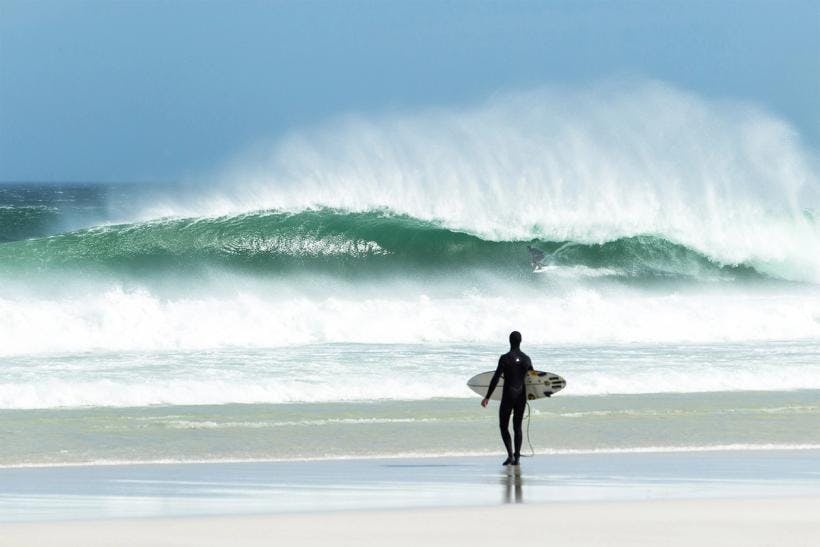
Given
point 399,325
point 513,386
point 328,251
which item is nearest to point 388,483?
point 513,386

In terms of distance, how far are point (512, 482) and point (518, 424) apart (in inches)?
42.5

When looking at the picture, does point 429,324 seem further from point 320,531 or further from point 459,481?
point 320,531

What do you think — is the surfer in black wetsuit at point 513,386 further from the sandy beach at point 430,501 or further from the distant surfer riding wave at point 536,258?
the distant surfer riding wave at point 536,258

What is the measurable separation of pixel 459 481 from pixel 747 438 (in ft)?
9.53

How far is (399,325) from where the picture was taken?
16.8 m

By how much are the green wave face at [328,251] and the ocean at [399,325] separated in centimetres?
6

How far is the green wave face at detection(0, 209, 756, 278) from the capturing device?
22.8m

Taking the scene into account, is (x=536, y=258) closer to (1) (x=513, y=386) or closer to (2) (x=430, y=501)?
(1) (x=513, y=386)

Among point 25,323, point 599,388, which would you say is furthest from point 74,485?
point 25,323

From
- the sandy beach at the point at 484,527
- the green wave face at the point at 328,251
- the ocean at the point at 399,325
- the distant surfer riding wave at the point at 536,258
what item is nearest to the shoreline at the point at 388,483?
the sandy beach at the point at 484,527

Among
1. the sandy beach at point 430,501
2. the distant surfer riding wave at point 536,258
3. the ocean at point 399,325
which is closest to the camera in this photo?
the sandy beach at point 430,501

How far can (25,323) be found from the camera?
16094 mm

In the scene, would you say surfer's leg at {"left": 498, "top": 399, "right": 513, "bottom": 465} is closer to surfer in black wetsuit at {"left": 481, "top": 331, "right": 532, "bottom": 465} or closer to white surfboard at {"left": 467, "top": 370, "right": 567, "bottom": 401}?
surfer in black wetsuit at {"left": 481, "top": 331, "right": 532, "bottom": 465}

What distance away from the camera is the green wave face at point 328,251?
22.8m
